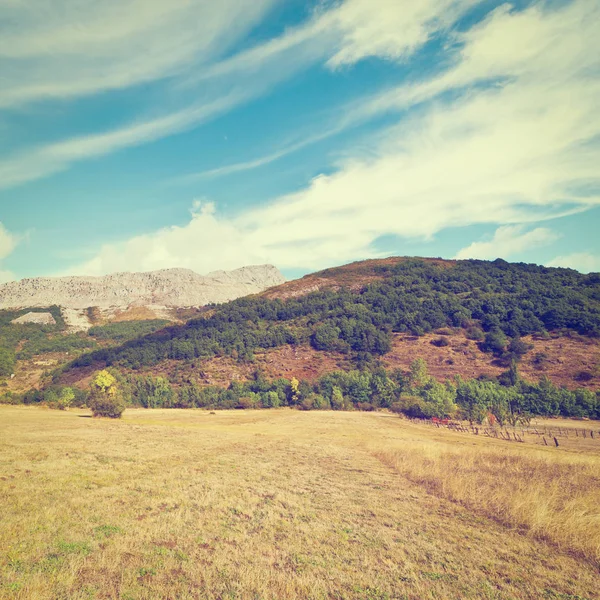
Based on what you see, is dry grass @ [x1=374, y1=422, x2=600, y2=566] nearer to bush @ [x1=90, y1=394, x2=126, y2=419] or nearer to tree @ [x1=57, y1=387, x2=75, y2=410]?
bush @ [x1=90, y1=394, x2=126, y2=419]

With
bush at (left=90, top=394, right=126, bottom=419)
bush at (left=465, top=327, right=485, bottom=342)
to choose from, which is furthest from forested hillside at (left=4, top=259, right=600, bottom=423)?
bush at (left=90, top=394, right=126, bottom=419)

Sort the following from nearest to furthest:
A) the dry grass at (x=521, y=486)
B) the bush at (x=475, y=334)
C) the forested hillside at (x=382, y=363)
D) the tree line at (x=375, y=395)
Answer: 1. the dry grass at (x=521, y=486)
2. the tree line at (x=375, y=395)
3. the forested hillside at (x=382, y=363)
4. the bush at (x=475, y=334)

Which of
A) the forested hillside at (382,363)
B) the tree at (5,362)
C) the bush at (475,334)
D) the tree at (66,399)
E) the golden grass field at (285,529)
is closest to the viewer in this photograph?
the golden grass field at (285,529)

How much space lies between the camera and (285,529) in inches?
626

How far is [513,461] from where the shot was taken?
33.5 metres

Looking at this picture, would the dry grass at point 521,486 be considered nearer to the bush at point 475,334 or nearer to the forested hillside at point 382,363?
the forested hillside at point 382,363

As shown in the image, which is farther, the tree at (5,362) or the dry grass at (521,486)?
the tree at (5,362)

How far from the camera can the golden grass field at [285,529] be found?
1123 centimetres

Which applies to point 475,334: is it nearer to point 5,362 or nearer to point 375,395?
point 375,395

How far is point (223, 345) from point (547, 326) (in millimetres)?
155644

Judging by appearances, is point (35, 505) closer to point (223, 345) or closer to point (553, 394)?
point (553, 394)

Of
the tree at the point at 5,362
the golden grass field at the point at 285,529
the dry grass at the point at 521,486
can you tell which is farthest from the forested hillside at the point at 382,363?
the golden grass field at the point at 285,529

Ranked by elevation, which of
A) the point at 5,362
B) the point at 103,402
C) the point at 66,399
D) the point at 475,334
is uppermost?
the point at 475,334

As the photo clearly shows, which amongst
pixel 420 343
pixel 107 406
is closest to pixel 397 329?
pixel 420 343
